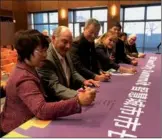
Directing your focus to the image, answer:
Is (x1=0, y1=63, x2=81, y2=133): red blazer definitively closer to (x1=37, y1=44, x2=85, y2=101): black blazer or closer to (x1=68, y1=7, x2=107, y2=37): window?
(x1=37, y1=44, x2=85, y2=101): black blazer

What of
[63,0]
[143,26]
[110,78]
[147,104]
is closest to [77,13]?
[63,0]

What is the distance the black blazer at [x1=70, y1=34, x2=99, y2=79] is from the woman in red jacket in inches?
42.7

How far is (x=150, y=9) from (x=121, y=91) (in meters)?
8.91

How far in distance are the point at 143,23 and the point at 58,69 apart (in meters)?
9.19

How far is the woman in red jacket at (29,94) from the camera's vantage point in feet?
3.48

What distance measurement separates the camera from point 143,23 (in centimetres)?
1005

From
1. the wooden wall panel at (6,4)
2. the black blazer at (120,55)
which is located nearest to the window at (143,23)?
the wooden wall panel at (6,4)

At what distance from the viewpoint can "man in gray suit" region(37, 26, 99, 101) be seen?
5.03ft

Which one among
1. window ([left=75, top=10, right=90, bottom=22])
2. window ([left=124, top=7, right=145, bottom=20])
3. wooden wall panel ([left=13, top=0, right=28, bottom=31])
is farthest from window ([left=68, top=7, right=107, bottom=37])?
wooden wall panel ([left=13, top=0, right=28, bottom=31])

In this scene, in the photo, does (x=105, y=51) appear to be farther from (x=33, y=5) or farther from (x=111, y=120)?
(x=33, y=5)

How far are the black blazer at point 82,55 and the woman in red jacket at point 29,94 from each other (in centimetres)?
108

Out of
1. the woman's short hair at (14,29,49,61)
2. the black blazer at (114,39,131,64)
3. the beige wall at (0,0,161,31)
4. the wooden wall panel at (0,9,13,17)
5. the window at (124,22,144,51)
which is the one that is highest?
the beige wall at (0,0,161,31)

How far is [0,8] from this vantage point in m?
11.2
